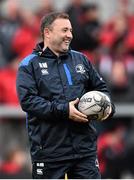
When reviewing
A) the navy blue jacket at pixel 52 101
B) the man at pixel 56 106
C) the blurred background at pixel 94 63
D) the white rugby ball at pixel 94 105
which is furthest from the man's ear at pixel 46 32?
the blurred background at pixel 94 63

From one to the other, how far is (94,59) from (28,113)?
17.5 feet

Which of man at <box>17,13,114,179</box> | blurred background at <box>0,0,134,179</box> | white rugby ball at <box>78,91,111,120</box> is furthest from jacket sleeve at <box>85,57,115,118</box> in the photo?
blurred background at <box>0,0,134,179</box>

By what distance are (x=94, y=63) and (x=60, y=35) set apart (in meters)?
4.91

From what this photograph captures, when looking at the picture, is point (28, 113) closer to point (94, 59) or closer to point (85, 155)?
point (85, 155)

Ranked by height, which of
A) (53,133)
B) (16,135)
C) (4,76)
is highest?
(53,133)

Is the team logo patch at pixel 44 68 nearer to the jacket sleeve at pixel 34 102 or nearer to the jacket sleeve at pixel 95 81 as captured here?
the jacket sleeve at pixel 34 102

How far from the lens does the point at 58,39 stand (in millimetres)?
7234

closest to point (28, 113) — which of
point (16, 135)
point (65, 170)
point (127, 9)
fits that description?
point (65, 170)

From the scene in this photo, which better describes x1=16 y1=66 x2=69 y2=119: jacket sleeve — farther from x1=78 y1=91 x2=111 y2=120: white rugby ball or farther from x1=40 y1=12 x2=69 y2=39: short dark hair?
x1=40 y1=12 x2=69 y2=39: short dark hair

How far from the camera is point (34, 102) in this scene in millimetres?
7012

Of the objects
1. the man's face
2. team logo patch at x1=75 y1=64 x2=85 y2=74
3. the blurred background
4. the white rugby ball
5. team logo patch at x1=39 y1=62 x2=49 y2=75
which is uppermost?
the man's face

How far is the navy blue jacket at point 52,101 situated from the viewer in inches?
279

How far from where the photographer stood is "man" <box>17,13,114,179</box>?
709 cm

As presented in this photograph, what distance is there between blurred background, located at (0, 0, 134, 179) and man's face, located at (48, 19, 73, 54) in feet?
13.3
